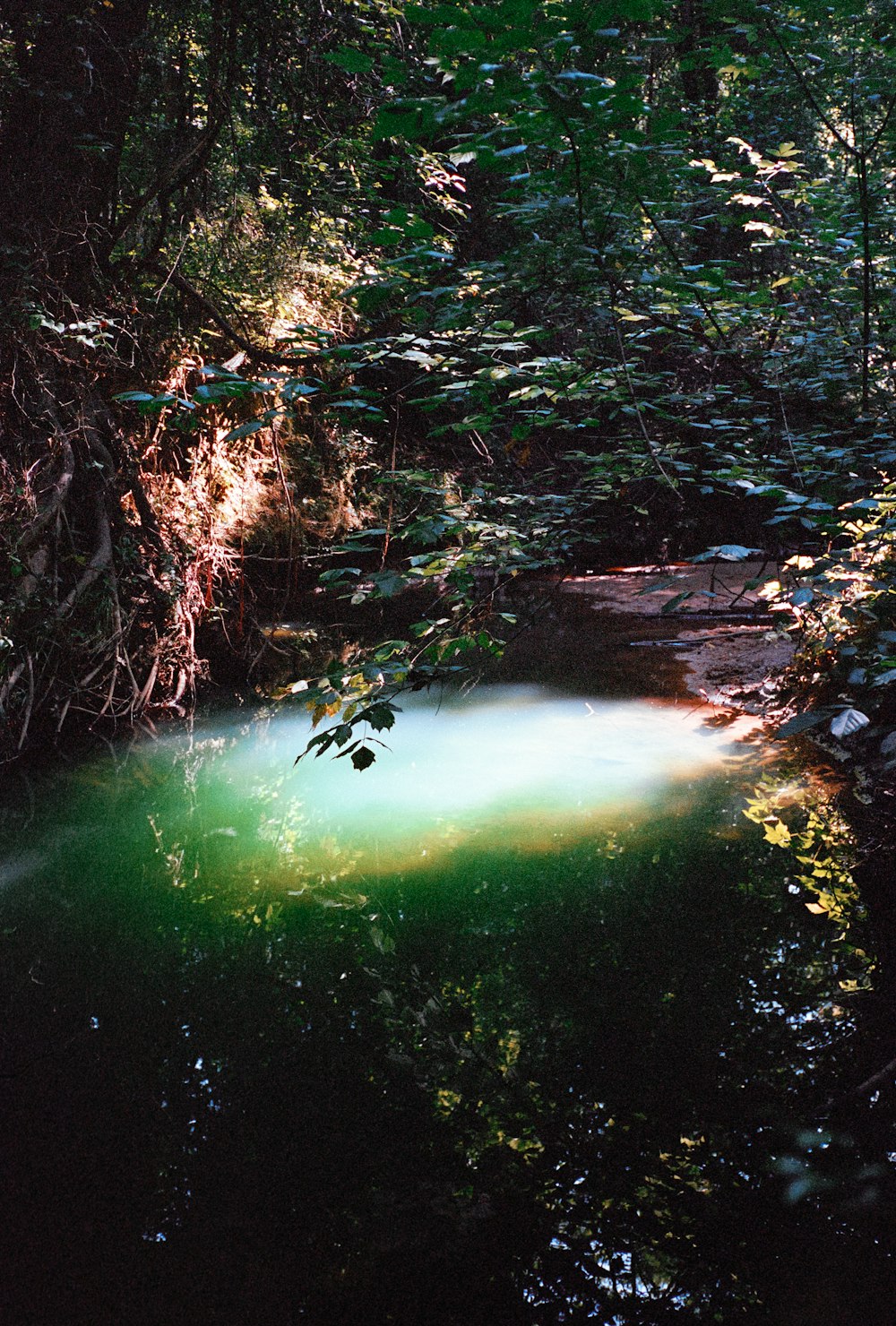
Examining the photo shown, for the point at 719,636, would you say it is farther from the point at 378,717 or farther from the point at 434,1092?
the point at 378,717

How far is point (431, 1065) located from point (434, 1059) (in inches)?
1.0

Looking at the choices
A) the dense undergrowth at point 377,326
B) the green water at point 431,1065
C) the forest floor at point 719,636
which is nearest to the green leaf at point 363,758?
the dense undergrowth at point 377,326

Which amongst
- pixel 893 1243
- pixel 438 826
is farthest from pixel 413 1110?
pixel 438 826

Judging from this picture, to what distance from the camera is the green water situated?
153 cm

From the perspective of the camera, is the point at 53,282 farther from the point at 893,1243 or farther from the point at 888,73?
the point at 893,1243

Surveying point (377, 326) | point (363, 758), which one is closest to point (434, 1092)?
point (363, 758)

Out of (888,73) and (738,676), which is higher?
(888,73)

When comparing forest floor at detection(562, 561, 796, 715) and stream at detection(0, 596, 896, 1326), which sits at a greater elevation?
forest floor at detection(562, 561, 796, 715)

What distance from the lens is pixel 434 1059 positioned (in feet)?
7.07

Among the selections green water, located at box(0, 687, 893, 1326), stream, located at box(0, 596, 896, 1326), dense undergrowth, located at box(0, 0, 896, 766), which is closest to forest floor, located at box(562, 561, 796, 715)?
dense undergrowth, located at box(0, 0, 896, 766)

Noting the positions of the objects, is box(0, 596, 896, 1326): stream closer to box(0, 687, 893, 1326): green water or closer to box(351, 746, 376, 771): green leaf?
box(0, 687, 893, 1326): green water

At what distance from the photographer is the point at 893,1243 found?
152 centimetres

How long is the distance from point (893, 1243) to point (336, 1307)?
1.03m

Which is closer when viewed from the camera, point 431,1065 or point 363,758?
point 363,758
